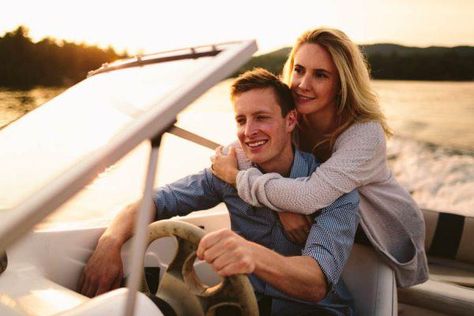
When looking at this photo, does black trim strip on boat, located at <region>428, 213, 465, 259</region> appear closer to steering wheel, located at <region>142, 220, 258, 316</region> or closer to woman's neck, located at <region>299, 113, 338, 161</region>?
woman's neck, located at <region>299, 113, 338, 161</region>

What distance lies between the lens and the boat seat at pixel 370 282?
168 cm

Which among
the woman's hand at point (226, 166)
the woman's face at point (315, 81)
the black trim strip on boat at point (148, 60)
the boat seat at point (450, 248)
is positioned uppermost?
the black trim strip on boat at point (148, 60)

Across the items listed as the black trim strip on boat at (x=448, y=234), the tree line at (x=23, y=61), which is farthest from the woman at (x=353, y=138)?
the tree line at (x=23, y=61)

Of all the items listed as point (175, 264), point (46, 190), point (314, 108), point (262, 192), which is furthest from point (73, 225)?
point (46, 190)

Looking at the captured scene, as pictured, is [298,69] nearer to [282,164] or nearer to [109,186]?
[282,164]

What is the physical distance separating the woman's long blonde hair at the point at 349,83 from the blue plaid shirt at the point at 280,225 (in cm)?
24

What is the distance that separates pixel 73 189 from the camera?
73cm

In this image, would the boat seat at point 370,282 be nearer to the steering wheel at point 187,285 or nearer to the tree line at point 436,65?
the steering wheel at point 187,285

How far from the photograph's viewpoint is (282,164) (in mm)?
1733

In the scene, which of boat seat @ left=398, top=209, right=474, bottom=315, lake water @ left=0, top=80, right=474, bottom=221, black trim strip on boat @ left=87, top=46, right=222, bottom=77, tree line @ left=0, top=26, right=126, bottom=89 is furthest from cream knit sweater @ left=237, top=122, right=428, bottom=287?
lake water @ left=0, top=80, right=474, bottom=221

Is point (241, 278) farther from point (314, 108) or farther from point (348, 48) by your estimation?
point (348, 48)

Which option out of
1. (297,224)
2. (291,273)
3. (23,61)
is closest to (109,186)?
(291,273)

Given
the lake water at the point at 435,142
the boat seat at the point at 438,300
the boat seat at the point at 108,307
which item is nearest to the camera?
the boat seat at the point at 108,307

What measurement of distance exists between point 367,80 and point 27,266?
4.39 ft
